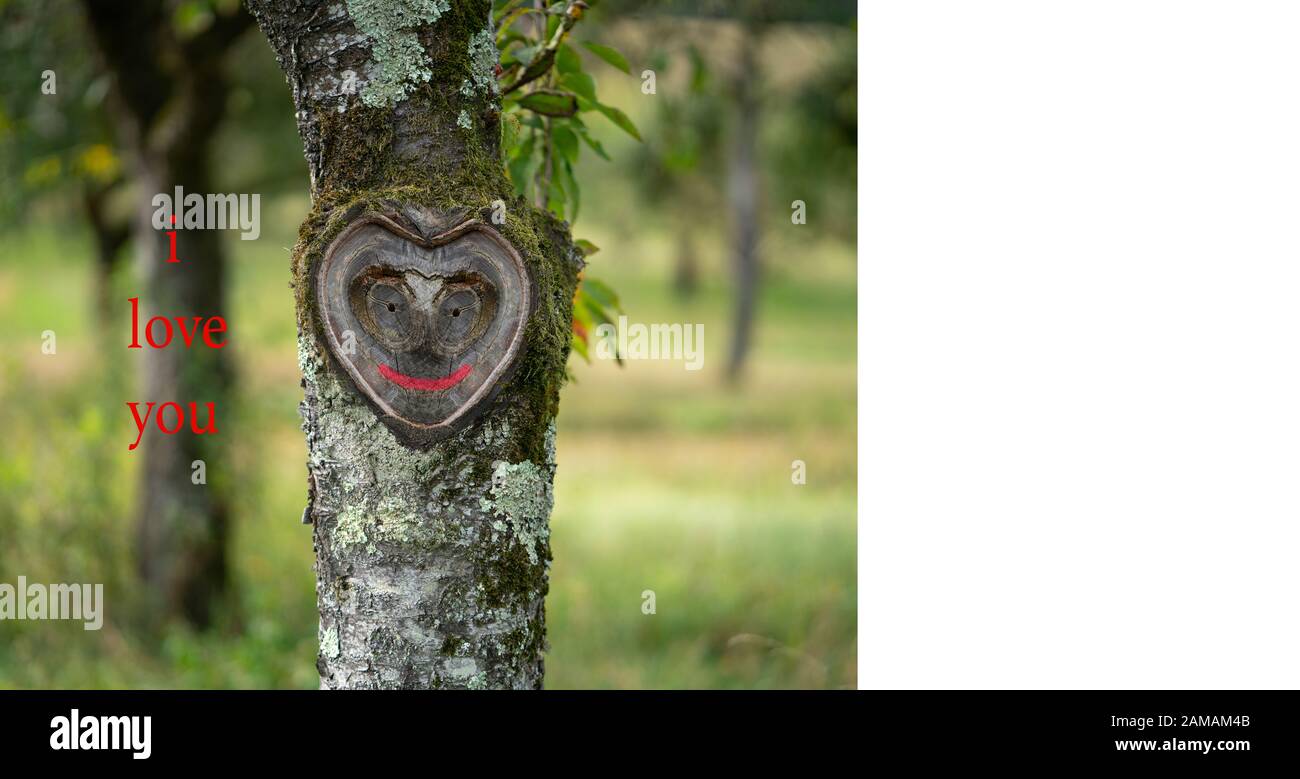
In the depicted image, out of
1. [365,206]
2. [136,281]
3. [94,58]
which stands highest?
[94,58]

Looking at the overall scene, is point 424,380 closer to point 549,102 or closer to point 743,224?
point 549,102

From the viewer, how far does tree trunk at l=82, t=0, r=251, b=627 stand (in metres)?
5.13

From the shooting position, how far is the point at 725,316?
911 inches

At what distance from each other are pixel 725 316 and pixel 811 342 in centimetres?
218

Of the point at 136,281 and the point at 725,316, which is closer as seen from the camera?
the point at 136,281

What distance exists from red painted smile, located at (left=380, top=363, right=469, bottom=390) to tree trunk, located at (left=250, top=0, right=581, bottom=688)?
0.01 m

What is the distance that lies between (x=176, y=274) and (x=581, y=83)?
384cm

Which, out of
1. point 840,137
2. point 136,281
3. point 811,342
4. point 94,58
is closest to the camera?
point 94,58

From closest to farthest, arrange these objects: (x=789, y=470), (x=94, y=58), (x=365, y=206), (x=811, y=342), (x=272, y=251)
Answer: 1. (x=365, y=206)
2. (x=94, y=58)
3. (x=789, y=470)
4. (x=272, y=251)
5. (x=811, y=342)

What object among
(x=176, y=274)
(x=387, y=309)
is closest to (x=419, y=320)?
(x=387, y=309)

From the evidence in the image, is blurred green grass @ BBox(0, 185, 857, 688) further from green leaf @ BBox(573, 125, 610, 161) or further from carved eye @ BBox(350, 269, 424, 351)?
carved eye @ BBox(350, 269, 424, 351)

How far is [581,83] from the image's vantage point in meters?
2.11
